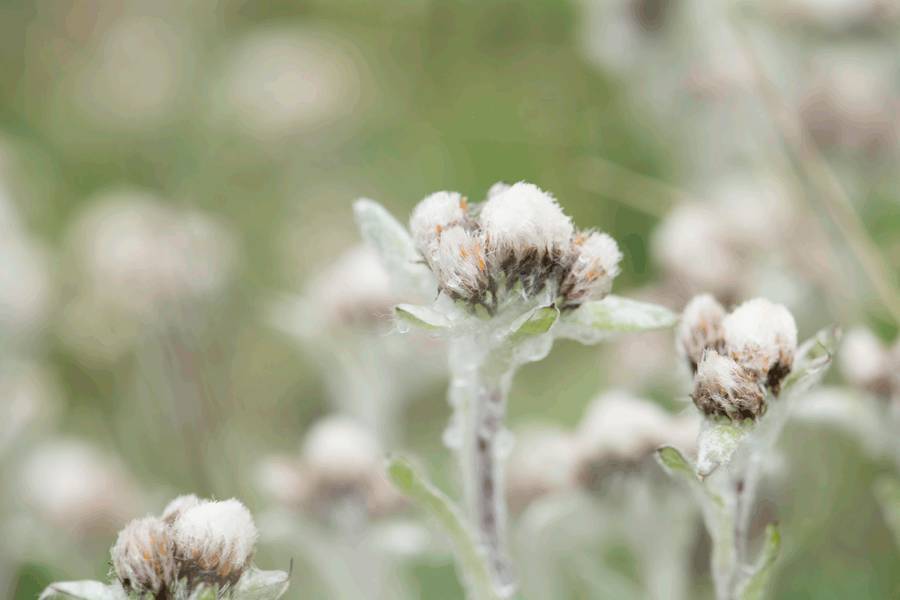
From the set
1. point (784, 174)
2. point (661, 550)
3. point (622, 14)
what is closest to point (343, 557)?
point (661, 550)

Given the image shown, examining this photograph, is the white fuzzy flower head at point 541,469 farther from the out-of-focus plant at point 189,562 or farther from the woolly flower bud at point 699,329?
the out-of-focus plant at point 189,562

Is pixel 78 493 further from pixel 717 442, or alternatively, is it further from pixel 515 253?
pixel 717 442

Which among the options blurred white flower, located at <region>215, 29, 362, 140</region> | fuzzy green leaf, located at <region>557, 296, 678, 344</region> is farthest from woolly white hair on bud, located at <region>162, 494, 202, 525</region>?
blurred white flower, located at <region>215, 29, 362, 140</region>

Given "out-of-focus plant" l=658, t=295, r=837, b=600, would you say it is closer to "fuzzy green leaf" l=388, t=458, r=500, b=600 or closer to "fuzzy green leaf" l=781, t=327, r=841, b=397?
"fuzzy green leaf" l=781, t=327, r=841, b=397

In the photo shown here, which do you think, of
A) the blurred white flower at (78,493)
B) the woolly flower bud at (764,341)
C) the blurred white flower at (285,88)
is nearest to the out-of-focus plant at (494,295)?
the woolly flower bud at (764,341)

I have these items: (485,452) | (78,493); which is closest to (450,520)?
(485,452)

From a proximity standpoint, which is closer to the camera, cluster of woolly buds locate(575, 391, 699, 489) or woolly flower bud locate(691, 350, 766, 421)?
woolly flower bud locate(691, 350, 766, 421)
